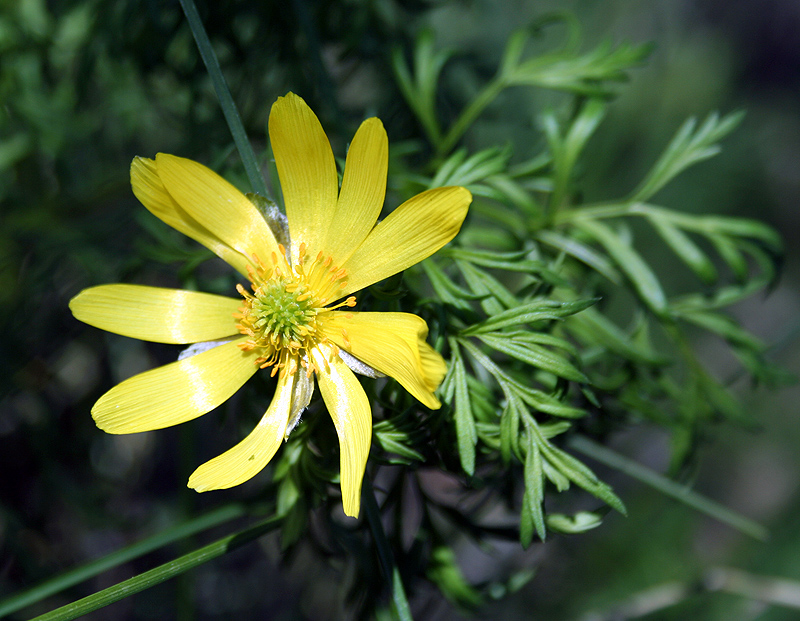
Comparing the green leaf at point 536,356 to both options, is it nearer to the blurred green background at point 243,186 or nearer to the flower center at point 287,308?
the flower center at point 287,308

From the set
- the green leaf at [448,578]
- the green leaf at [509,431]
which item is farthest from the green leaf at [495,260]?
the green leaf at [448,578]

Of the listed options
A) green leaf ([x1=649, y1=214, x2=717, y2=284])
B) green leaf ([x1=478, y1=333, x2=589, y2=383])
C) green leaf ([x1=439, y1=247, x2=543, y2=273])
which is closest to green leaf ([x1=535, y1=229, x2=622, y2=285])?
green leaf ([x1=649, y1=214, x2=717, y2=284])

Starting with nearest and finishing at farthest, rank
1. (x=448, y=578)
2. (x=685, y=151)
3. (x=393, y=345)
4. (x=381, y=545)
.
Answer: (x=393, y=345) < (x=381, y=545) < (x=448, y=578) < (x=685, y=151)

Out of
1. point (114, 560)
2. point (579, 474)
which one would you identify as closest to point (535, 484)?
point (579, 474)

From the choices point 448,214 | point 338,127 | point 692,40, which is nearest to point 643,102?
point 692,40

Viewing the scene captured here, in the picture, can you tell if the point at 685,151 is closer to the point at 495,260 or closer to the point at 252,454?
the point at 495,260

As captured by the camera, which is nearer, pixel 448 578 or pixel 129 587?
pixel 129 587

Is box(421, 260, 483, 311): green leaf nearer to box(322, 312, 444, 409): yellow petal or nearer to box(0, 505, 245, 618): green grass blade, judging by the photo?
box(322, 312, 444, 409): yellow petal
